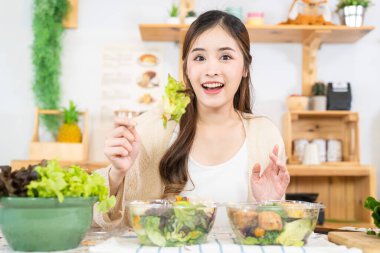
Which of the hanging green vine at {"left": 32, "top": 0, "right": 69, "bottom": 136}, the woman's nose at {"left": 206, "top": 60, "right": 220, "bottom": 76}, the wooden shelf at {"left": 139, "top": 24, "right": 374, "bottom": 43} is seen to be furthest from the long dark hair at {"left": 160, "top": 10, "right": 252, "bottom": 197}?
the hanging green vine at {"left": 32, "top": 0, "right": 69, "bottom": 136}

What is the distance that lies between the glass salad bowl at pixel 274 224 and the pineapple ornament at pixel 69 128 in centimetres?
251

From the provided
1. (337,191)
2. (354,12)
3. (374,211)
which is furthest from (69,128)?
(374,211)

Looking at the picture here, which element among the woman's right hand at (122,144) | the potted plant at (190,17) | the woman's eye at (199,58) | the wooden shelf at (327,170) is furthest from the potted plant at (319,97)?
the woman's right hand at (122,144)

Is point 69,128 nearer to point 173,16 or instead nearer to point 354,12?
point 173,16

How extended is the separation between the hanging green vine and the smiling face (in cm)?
194

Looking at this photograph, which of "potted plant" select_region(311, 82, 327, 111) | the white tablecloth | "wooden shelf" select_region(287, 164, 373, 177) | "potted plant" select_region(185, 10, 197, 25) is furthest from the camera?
"potted plant" select_region(311, 82, 327, 111)

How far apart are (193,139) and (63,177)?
87cm

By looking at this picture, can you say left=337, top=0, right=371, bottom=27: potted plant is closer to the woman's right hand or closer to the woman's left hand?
the woman's left hand

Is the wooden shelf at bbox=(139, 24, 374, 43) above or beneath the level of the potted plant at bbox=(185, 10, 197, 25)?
beneath

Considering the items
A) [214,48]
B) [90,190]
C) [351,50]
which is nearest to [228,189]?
[214,48]

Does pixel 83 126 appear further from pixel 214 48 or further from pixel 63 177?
pixel 63 177

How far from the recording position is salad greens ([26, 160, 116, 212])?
3.60 ft

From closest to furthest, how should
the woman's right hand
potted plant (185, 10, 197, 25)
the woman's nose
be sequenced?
the woman's right hand
the woman's nose
potted plant (185, 10, 197, 25)

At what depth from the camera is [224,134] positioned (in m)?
2.02
